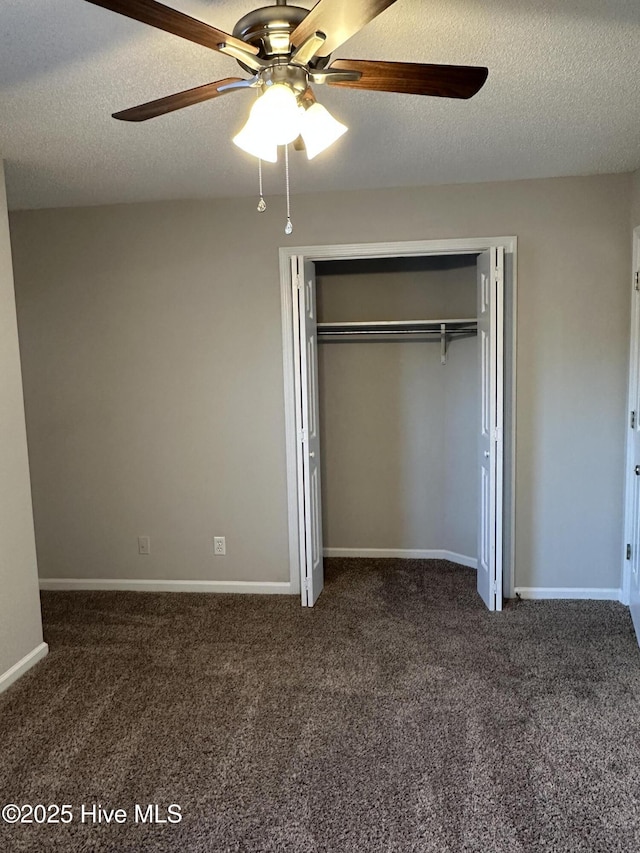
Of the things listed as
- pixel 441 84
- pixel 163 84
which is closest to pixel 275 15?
pixel 441 84

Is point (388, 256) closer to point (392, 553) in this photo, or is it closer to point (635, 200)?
point (635, 200)

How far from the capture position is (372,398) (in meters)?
4.55

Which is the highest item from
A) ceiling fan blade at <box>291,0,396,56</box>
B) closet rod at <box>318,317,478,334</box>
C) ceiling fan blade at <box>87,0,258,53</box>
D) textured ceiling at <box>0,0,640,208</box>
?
textured ceiling at <box>0,0,640,208</box>

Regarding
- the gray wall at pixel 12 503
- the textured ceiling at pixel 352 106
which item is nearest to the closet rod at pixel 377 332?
the textured ceiling at pixel 352 106

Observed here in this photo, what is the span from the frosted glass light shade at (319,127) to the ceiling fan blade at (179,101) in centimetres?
22

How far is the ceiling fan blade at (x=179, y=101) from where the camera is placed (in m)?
1.63

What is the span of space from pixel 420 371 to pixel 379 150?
189 centimetres

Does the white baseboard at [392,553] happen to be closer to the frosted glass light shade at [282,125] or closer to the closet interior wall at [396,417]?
the closet interior wall at [396,417]

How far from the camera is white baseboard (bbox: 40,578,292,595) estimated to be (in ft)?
13.1

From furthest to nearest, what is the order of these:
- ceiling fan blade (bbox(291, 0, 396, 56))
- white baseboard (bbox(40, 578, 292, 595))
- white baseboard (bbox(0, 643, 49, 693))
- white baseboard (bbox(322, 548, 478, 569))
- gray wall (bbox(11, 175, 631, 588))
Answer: white baseboard (bbox(322, 548, 478, 569)) → white baseboard (bbox(40, 578, 292, 595)) → gray wall (bbox(11, 175, 631, 588)) → white baseboard (bbox(0, 643, 49, 693)) → ceiling fan blade (bbox(291, 0, 396, 56))

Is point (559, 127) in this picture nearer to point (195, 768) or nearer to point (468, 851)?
point (468, 851)

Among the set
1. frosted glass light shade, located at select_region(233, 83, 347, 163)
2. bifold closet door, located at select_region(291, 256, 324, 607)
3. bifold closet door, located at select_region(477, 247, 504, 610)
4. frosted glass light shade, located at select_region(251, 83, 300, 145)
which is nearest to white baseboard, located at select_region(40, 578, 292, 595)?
bifold closet door, located at select_region(291, 256, 324, 607)

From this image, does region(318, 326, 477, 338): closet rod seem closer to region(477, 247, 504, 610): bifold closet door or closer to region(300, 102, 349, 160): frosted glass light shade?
region(477, 247, 504, 610): bifold closet door

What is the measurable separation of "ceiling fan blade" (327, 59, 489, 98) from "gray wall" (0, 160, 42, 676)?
2058mm
